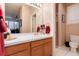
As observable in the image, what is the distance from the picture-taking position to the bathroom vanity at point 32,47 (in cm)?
115

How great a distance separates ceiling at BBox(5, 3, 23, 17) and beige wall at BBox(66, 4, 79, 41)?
0.66 metres

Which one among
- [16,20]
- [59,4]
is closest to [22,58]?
[16,20]

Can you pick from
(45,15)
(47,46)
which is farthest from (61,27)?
(47,46)

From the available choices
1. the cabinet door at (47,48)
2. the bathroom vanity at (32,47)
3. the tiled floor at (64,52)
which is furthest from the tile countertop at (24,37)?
the tiled floor at (64,52)

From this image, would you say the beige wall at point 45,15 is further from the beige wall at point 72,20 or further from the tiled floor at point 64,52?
the tiled floor at point 64,52

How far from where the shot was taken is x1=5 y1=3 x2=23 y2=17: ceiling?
123 cm

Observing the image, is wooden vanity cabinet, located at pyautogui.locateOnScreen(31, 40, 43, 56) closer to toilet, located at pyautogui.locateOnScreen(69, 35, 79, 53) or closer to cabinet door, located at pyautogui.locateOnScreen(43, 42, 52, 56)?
cabinet door, located at pyautogui.locateOnScreen(43, 42, 52, 56)

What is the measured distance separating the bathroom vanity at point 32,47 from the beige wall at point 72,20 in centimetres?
30

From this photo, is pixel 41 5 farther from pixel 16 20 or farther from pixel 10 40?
pixel 10 40

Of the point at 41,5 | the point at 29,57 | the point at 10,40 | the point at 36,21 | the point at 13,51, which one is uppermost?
the point at 41,5

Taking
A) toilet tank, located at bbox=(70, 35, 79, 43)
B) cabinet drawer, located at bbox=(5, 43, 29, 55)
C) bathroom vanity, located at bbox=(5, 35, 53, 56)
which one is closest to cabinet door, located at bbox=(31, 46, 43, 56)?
bathroom vanity, located at bbox=(5, 35, 53, 56)

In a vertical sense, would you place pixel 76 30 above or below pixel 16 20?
below

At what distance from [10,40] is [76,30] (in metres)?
0.86

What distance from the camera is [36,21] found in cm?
140
